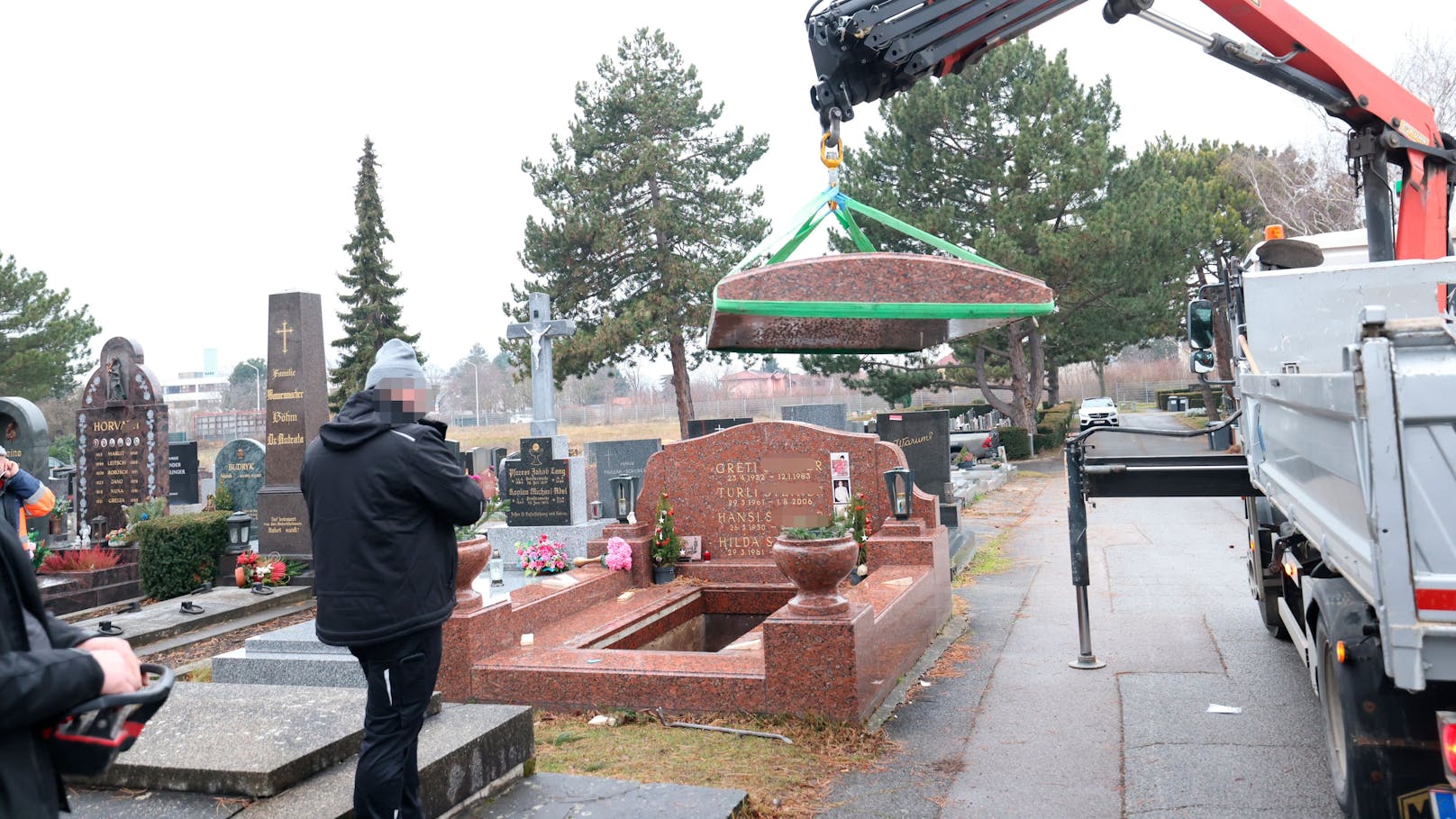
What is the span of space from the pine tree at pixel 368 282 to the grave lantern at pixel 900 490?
96.5ft

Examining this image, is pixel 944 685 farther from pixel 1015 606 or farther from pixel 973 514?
pixel 973 514

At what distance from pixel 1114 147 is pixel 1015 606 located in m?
21.5

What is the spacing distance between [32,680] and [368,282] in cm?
3544

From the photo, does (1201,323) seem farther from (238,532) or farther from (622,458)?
(622,458)

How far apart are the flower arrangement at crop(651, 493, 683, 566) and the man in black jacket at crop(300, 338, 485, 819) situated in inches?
193

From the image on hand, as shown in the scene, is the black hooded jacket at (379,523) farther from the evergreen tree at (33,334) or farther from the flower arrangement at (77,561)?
the evergreen tree at (33,334)

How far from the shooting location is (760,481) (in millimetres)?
Result: 8391

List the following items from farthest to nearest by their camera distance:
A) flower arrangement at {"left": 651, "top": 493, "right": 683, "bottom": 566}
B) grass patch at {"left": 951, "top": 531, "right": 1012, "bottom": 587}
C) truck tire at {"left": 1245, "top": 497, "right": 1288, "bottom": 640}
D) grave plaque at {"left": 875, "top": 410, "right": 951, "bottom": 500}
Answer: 1. grave plaque at {"left": 875, "top": 410, "right": 951, "bottom": 500}
2. grass patch at {"left": 951, "top": 531, "right": 1012, "bottom": 587}
3. flower arrangement at {"left": 651, "top": 493, "right": 683, "bottom": 566}
4. truck tire at {"left": 1245, "top": 497, "right": 1288, "bottom": 640}

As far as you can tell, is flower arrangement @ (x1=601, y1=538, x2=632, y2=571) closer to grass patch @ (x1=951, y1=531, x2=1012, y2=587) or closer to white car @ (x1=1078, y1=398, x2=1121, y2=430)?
grass patch @ (x1=951, y1=531, x2=1012, y2=587)

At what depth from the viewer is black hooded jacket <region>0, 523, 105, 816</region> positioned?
5.86 ft

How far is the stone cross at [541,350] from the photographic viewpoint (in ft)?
50.6

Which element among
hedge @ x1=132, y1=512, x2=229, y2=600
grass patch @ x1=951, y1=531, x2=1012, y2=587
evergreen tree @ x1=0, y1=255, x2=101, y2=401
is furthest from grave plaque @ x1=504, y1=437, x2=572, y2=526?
evergreen tree @ x1=0, y1=255, x2=101, y2=401

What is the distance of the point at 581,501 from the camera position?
12594 mm

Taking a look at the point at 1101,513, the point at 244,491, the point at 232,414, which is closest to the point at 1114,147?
the point at 1101,513
